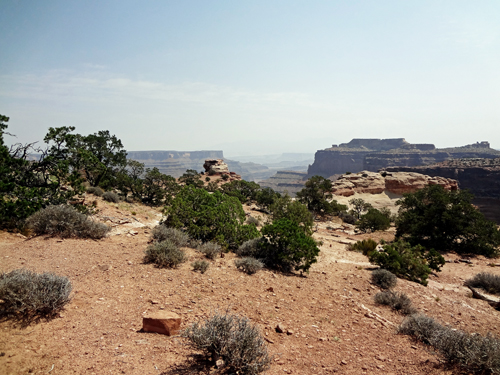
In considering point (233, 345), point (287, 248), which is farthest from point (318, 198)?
point (233, 345)

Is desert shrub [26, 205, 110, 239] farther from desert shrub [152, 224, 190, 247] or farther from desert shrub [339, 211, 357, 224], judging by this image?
desert shrub [339, 211, 357, 224]

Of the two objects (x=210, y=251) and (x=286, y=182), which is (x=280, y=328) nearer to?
(x=210, y=251)

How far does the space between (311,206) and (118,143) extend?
26.3 metres

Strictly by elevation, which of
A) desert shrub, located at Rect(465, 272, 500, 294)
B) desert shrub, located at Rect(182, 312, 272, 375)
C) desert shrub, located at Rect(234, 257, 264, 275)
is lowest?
desert shrub, located at Rect(465, 272, 500, 294)

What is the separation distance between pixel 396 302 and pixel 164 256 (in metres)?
6.95

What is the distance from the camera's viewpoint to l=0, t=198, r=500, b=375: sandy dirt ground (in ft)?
12.7

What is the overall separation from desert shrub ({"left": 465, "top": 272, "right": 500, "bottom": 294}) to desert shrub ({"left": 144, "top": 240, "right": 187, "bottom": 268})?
38.9 ft

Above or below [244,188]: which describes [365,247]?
below

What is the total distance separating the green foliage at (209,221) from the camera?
10930 millimetres

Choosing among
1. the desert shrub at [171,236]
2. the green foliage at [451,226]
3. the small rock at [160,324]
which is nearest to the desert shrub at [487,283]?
the green foliage at [451,226]

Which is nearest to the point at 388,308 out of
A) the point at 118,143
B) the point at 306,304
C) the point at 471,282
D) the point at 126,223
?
the point at 306,304

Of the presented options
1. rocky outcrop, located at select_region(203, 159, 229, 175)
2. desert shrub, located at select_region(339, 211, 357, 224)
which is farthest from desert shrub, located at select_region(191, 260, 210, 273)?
rocky outcrop, located at select_region(203, 159, 229, 175)

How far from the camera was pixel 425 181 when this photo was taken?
54.4 meters

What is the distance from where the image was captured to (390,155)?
144250mm
